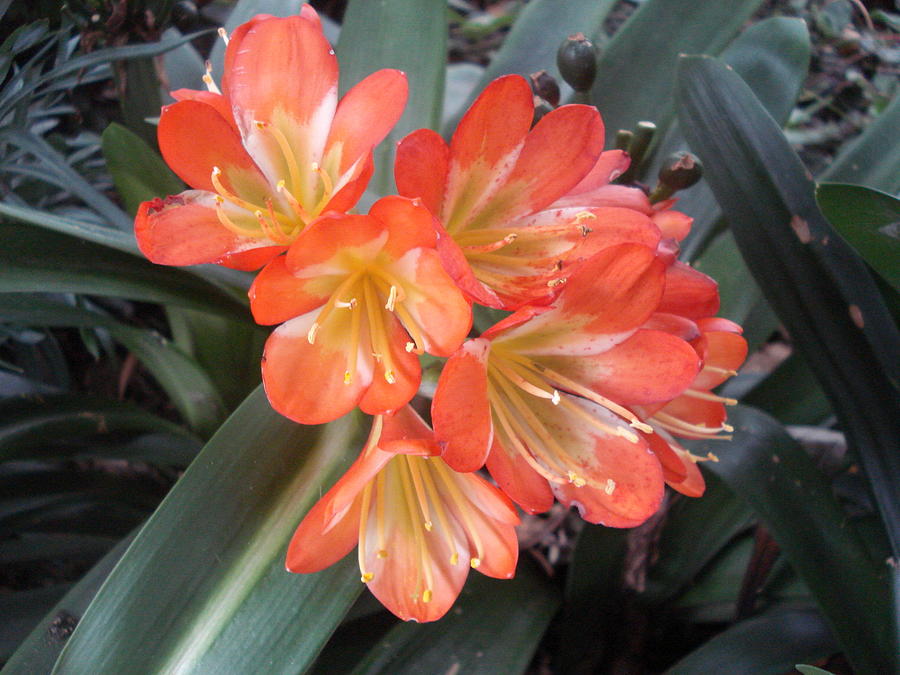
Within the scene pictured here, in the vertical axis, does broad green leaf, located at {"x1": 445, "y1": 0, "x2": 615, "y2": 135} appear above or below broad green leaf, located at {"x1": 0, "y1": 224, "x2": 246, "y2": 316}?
above

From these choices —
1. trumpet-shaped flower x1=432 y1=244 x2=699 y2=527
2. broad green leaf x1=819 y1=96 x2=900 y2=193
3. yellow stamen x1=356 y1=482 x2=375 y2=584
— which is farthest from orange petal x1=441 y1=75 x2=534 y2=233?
broad green leaf x1=819 y1=96 x2=900 y2=193

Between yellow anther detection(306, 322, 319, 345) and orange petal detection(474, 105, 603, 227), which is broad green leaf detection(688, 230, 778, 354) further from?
yellow anther detection(306, 322, 319, 345)

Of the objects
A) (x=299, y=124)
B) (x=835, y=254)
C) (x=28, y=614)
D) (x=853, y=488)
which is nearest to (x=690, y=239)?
(x=835, y=254)

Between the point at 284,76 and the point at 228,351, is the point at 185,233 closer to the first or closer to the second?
the point at 284,76

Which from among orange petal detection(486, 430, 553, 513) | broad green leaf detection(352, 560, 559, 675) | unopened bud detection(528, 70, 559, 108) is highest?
unopened bud detection(528, 70, 559, 108)

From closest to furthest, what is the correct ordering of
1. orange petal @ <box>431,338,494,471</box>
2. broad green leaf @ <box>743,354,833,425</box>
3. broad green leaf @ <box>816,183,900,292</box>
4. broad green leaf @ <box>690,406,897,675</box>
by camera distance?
orange petal @ <box>431,338,494,471</box>, broad green leaf @ <box>816,183,900,292</box>, broad green leaf @ <box>690,406,897,675</box>, broad green leaf @ <box>743,354,833,425</box>

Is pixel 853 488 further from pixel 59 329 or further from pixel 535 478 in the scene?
pixel 59 329

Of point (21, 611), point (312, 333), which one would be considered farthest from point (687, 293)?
point (21, 611)
